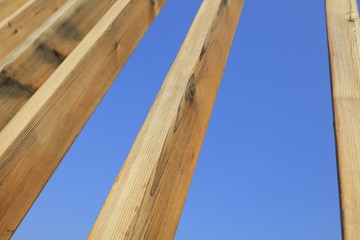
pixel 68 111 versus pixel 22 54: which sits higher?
pixel 22 54

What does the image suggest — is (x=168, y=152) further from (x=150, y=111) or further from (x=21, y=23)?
(x=21, y=23)

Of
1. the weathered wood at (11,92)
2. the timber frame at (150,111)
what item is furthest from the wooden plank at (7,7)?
the weathered wood at (11,92)

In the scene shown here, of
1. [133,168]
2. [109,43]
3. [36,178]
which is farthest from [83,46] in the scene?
[133,168]

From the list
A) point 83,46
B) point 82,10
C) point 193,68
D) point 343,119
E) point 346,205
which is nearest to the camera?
point 346,205

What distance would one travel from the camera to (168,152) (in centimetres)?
80

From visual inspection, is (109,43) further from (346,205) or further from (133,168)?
(346,205)

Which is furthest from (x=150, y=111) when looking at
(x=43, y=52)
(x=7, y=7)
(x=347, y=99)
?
(x=7, y=7)

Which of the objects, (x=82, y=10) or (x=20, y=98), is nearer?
(x=20, y=98)

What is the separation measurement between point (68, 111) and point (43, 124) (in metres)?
0.11

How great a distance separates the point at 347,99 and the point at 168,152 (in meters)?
0.50

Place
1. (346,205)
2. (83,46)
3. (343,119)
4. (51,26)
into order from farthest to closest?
(51,26) → (83,46) → (343,119) → (346,205)

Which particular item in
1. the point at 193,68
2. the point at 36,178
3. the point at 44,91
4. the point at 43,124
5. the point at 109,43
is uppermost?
the point at 109,43

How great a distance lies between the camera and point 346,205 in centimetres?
69

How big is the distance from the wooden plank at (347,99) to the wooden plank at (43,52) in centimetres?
98
